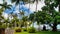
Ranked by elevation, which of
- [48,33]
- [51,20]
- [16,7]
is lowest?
[48,33]

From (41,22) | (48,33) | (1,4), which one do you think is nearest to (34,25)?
(41,22)

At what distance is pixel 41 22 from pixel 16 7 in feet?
8.71

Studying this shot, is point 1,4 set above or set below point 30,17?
above

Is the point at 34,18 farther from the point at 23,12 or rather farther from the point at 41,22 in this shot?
the point at 23,12

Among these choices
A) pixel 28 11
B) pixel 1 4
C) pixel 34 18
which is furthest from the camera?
pixel 28 11

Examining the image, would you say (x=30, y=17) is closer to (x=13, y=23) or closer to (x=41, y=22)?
(x=41, y=22)

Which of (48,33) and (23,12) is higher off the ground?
(23,12)

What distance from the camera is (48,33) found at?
13.2m

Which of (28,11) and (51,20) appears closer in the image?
(51,20)

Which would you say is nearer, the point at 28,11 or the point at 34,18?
the point at 34,18

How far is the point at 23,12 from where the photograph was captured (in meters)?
15.9

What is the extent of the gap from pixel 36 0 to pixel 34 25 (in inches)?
78.0

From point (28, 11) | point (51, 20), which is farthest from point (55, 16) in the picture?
point (28, 11)

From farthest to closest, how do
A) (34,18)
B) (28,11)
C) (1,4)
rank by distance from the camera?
1. (28,11)
2. (34,18)
3. (1,4)
